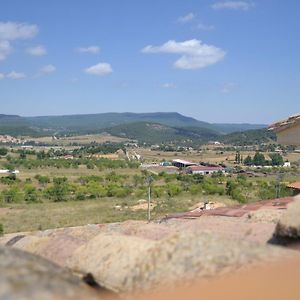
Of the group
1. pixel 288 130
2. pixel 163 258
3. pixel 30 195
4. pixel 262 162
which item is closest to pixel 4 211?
pixel 30 195

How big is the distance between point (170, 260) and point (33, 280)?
1032mm

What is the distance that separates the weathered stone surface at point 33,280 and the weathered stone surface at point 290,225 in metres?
1.67

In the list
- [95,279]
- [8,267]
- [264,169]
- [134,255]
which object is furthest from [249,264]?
[264,169]

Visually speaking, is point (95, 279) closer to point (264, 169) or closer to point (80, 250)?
point (80, 250)

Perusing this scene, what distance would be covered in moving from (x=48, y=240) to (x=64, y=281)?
1.94 metres

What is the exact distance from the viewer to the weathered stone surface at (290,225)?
12.0 ft

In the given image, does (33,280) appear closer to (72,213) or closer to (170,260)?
(170,260)

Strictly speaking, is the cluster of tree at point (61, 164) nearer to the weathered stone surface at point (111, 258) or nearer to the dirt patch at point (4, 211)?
the dirt patch at point (4, 211)

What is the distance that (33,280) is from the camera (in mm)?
2463

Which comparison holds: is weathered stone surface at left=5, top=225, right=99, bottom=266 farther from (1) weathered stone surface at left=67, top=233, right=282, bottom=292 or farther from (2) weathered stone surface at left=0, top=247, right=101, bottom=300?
(2) weathered stone surface at left=0, top=247, right=101, bottom=300

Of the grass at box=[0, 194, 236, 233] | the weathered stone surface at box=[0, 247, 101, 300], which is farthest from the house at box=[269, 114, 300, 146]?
the grass at box=[0, 194, 236, 233]

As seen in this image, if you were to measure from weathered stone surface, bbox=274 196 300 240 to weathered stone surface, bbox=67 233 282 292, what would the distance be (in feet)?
0.80

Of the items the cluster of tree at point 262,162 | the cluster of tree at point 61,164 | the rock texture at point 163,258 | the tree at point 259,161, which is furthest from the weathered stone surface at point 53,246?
the tree at point 259,161

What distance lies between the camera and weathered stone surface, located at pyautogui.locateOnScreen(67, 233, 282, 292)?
3.12 metres
